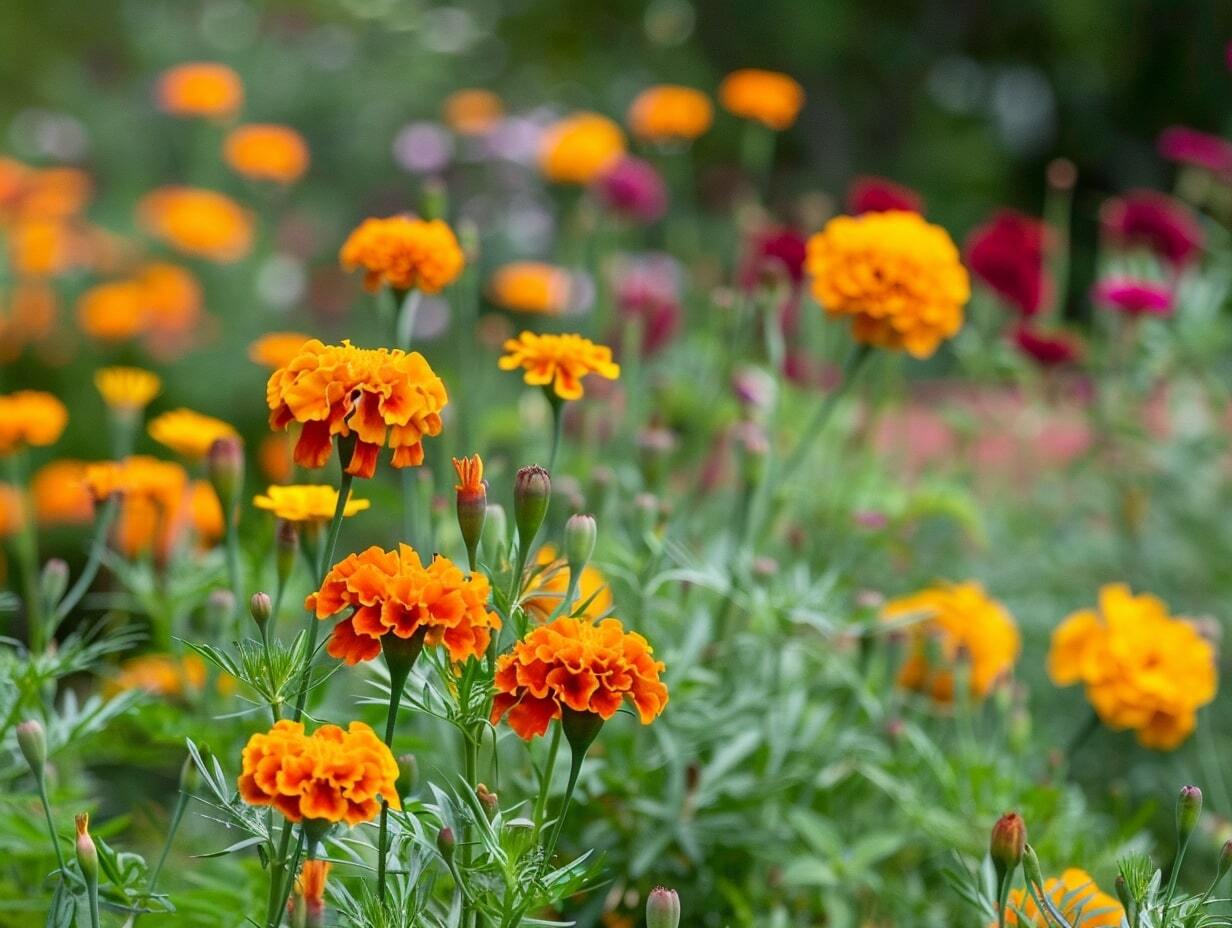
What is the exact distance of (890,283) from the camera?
4.35 ft

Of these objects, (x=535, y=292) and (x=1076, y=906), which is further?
(x=535, y=292)

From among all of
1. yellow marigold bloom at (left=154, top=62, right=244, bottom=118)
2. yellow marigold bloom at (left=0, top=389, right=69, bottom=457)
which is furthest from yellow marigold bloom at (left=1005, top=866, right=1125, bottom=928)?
yellow marigold bloom at (left=154, top=62, right=244, bottom=118)

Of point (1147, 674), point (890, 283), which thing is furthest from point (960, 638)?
point (890, 283)

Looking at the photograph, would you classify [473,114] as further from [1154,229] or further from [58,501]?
[1154,229]

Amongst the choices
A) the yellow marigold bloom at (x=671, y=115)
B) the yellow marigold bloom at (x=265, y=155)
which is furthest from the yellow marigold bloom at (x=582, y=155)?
the yellow marigold bloom at (x=265, y=155)

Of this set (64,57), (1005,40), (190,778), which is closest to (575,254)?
(190,778)

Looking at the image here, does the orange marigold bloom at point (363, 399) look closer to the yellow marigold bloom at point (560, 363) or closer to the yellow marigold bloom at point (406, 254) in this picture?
the yellow marigold bloom at point (560, 363)

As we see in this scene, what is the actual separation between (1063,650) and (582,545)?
0.73 metres

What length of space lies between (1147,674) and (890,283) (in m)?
0.46

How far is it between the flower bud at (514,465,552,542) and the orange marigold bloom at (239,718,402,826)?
0.19 m

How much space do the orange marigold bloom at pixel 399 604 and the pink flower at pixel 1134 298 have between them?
1.21m

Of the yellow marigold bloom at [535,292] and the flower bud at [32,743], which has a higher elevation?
the flower bud at [32,743]

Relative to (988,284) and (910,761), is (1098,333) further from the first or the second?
(910,761)

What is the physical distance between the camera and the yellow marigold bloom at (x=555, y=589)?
0.95 m
